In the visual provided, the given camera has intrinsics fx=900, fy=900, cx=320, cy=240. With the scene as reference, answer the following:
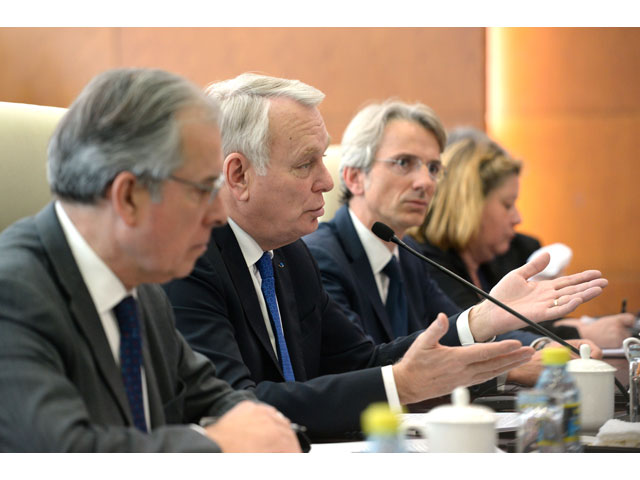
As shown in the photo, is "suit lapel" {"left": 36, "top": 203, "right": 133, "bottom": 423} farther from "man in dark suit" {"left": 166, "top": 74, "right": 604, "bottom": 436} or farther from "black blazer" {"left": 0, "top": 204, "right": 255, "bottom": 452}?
"man in dark suit" {"left": 166, "top": 74, "right": 604, "bottom": 436}

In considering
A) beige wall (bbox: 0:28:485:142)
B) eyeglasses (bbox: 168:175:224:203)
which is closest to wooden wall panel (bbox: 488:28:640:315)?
beige wall (bbox: 0:28:485:142)

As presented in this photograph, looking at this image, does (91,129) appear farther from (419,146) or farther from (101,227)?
(419,146)

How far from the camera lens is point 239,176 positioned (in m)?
1.98

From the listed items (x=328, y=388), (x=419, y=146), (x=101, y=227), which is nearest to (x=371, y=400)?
(x=328, y=388)

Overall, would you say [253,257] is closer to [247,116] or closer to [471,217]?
[247,116]

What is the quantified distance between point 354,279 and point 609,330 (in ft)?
3.55

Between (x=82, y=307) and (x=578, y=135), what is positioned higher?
(x=82, y=307)

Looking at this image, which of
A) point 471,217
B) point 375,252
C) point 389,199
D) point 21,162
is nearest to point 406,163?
point 389,199

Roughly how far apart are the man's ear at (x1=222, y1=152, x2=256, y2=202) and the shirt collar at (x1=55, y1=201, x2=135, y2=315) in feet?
2.49

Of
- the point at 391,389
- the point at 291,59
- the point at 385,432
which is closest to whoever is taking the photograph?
the point at 385,432

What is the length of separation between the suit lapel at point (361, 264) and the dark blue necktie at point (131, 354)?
54.4 inches
